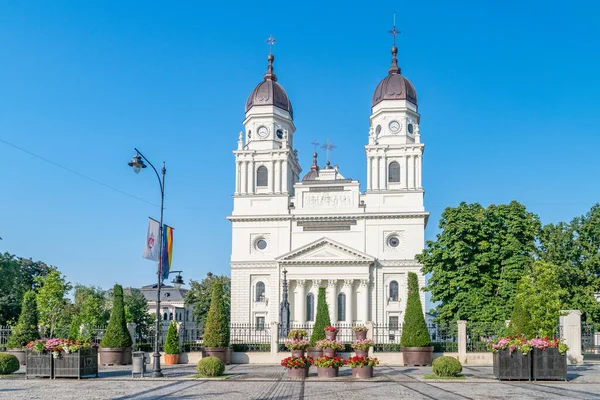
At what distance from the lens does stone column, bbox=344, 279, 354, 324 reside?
206 ft

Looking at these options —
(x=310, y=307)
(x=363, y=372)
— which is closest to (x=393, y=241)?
(x=310, y=307)

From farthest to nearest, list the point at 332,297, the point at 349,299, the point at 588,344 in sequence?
the point at 332,297
the point at 349,299
the point at 588,344

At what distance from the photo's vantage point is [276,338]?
34.0 m

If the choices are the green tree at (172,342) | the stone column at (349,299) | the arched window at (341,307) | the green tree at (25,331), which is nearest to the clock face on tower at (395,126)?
the stone column at (349,299)

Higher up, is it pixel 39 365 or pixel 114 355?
pixel 39 365

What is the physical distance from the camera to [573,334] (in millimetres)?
31594

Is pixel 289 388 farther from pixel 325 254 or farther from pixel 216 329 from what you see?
pixel 325 254

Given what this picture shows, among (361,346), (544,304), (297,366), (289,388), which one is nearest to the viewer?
A: (289,388)

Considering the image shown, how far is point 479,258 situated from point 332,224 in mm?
21910

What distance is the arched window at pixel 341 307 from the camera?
63822 mm

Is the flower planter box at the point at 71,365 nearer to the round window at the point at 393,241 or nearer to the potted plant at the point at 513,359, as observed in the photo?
the potted plant at the point at 513,359

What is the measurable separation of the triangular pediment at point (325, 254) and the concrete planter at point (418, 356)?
31.2 m

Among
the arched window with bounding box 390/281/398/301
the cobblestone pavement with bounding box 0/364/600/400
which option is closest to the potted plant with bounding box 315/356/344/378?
the cobblestone pavement with bounding box 0/364/600/400

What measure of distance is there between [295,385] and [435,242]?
95.0 feet
